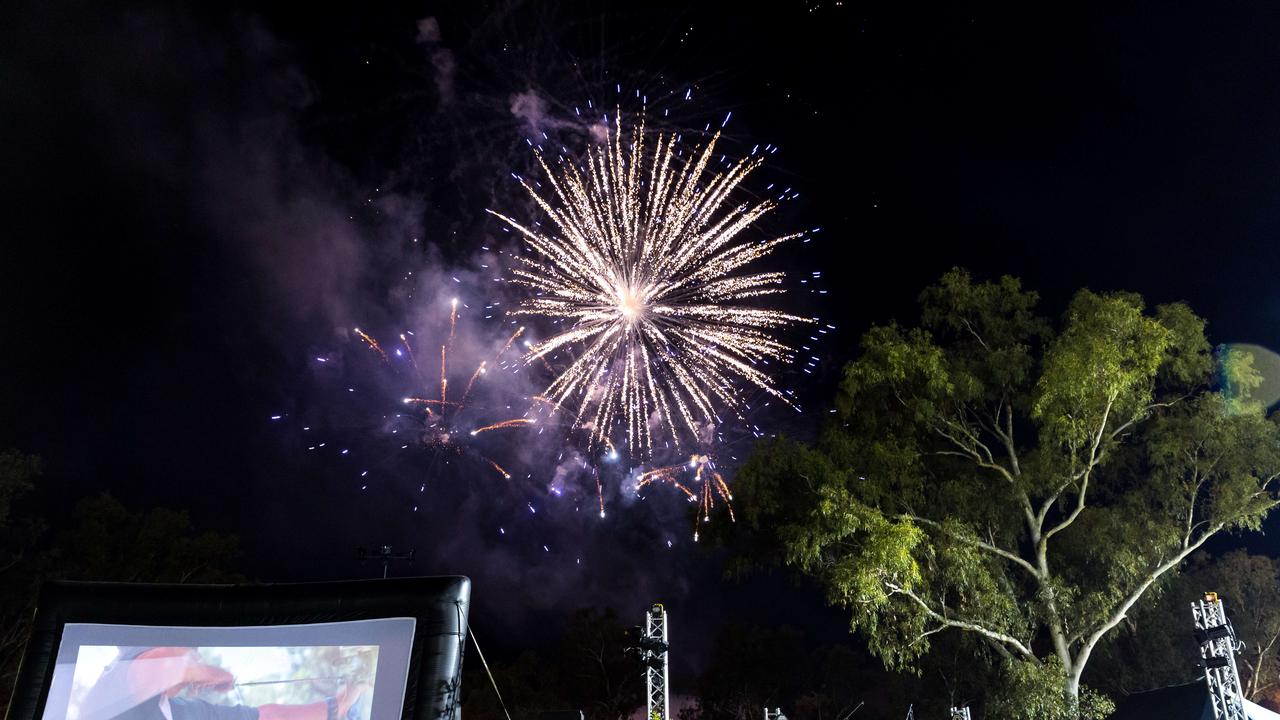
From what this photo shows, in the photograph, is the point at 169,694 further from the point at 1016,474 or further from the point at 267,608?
the point at 1016,474

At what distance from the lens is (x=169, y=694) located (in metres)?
6.58

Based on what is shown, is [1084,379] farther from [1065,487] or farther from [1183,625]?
[1183,625]

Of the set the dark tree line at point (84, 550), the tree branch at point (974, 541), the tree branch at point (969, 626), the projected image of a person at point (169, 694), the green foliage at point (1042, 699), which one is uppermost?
the dark tree line at point (84, 550)

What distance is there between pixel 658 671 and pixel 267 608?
4.97 metres

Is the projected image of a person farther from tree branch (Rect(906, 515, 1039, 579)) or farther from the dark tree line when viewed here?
the dark tree line

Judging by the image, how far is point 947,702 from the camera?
66.3ft

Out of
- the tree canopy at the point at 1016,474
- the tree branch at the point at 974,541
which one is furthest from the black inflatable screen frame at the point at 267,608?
the tree branch at the point at 974,541

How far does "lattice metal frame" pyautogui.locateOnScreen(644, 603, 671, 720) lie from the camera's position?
975 centimetres

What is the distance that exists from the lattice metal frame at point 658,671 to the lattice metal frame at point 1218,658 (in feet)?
19.9

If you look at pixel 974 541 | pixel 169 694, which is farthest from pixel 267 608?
pixel 974 541

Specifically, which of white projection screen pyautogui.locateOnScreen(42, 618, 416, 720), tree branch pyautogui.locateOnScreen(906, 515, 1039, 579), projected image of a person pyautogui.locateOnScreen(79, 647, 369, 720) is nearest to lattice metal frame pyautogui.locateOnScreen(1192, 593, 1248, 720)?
tree branch pyautogui.locateOnScreen(906, 515, 1039, 579)

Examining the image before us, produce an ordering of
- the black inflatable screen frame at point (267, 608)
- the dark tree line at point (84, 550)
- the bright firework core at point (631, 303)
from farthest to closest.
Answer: the dark tree line at point (84, 550)
the bright firework core at point (631, 303)
the black inflatable screen frame at point (267, 608)

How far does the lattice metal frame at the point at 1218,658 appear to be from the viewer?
30.0 feet

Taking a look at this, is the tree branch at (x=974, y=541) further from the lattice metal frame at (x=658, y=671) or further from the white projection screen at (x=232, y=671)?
the white projection screen at (x=232, y=671)
